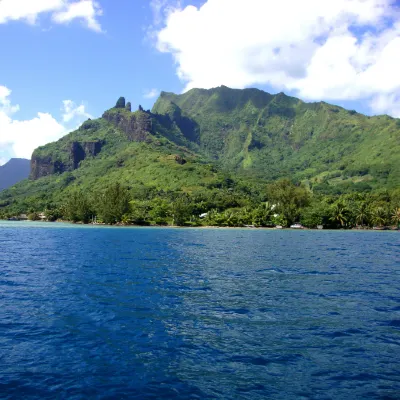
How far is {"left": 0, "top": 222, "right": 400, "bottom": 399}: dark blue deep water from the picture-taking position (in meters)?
14.1

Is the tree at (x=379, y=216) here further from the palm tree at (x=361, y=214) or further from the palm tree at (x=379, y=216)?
the palm tree at (x=361, y=214)

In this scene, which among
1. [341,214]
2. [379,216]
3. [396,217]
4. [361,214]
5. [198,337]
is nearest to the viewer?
[198,337]

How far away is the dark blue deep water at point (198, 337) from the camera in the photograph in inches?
555

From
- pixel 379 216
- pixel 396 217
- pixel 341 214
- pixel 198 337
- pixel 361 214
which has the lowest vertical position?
pixel 198 337

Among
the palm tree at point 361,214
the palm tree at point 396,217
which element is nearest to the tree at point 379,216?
the palm tree at point 361,214

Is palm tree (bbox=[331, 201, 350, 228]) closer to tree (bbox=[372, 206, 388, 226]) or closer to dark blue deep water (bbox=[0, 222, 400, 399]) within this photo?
tree (bbox=[372, 206, 388, 226])

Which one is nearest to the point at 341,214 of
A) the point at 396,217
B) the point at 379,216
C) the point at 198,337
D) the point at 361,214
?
the point at 361,214

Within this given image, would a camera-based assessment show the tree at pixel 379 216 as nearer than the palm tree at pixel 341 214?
No

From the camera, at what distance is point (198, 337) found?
1925cm

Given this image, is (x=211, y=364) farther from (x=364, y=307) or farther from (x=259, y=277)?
(x=259, y=277)

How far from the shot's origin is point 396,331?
20.5m

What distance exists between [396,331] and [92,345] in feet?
52.5

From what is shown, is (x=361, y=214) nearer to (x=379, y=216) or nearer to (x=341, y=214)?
(x=379, y=216)

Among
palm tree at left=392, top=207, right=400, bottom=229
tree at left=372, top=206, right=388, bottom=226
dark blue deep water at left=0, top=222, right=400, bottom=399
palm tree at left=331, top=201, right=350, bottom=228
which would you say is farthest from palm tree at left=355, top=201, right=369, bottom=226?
dark blue deep water at left=0, top=222, right=400, bottom=399
